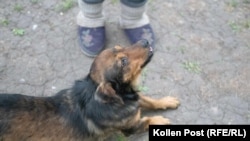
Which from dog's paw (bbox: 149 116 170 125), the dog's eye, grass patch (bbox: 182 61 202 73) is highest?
the dog's eye

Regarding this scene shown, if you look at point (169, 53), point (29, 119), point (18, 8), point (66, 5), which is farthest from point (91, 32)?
point (29, 119)

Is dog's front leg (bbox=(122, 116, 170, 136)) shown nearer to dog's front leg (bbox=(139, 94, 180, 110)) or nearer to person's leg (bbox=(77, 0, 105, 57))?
dog's front leg (bbox=(139, 94, 180, 110))

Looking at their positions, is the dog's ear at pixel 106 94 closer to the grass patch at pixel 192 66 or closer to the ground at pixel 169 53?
the ground at pixel 169 53

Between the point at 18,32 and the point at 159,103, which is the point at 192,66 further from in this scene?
the point at 18,32

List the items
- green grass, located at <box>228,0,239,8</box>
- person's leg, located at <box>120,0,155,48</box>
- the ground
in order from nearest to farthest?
the ground < person's leg, located at <box>120,0,155,48</box> < green grass, located at <box>228,0,239,8</box>

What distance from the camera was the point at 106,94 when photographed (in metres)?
2.77

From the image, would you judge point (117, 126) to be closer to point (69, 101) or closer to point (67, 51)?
point (69, 101)

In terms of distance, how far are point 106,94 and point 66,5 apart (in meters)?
1.83

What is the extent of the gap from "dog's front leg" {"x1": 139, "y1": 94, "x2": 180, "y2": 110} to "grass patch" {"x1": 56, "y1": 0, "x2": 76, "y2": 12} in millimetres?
1423

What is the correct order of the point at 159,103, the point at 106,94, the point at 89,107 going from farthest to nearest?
the point at 159,103 → the point at 89,107 → the point at 106,94

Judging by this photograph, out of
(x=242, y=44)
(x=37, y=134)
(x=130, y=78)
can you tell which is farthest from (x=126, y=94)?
(x=242, y=44)

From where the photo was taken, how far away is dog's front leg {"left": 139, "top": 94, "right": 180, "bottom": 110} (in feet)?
11.3

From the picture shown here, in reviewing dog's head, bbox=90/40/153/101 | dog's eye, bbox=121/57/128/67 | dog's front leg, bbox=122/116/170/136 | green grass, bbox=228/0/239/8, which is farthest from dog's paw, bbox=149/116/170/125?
green grass, bbox=228/0/239/8

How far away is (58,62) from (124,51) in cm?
117
